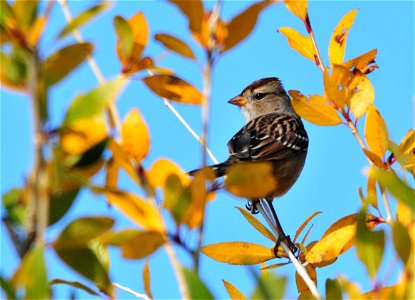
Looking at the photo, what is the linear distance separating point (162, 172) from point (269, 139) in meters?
4.33

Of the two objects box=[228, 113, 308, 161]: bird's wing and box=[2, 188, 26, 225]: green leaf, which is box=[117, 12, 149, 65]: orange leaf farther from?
box=[228, 113, 308, 161]: bird's wing

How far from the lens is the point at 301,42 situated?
64.7 inches

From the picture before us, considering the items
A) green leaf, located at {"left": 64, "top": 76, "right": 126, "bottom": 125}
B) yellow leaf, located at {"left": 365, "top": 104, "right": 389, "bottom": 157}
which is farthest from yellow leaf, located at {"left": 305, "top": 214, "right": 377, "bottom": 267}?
green leaf, located at {"left": 64, "top": 76, "right": 126, "bottom": 125}

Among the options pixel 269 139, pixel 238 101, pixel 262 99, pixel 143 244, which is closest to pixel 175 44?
pixel 143 244

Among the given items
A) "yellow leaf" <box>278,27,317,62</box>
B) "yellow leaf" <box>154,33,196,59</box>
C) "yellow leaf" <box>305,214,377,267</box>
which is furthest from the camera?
"yellow leaf" <box>278,27,317,62</box>

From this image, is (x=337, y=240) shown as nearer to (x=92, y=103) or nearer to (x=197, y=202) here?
(x=197, y=202)

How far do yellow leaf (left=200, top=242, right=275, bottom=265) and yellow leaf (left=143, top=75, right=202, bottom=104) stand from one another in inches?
21.3

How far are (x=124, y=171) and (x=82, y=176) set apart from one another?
0.35 feet

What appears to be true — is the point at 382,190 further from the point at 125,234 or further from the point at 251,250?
the point at 125,234

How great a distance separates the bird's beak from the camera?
625cm

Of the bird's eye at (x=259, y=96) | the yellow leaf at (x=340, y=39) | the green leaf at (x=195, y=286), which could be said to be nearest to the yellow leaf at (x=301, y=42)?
the yellow leaf at (x=340, y=39)

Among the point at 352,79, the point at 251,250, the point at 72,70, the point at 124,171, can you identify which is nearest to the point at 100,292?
the point at 124,171

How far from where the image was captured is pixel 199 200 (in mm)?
815

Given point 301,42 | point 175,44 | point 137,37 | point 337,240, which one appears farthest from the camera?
point 301,42
